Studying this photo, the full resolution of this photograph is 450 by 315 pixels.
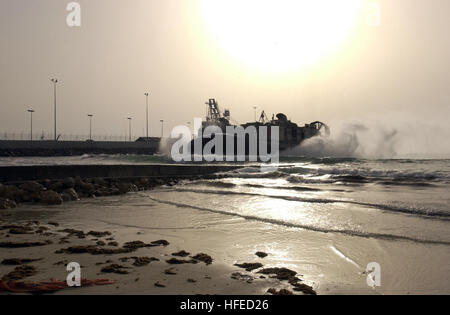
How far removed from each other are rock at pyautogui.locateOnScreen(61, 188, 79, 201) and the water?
2.81 feet

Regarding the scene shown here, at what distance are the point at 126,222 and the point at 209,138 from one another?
5792 cm

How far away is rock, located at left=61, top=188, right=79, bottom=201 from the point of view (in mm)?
14135

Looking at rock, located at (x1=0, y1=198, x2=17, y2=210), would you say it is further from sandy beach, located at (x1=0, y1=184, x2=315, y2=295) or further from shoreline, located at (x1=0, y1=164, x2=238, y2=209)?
sandy beach, located at (x1=0, y1=184, x2=315, y2=295)

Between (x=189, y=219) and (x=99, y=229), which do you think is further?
(x=189, y=219)

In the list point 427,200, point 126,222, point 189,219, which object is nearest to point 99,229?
point 126,222

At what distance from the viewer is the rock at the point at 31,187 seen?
14.3m

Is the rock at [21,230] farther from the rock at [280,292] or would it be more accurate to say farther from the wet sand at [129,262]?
the rock at [280,292]

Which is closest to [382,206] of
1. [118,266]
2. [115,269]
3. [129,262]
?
[129,262]

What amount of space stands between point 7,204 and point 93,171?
6.68 m

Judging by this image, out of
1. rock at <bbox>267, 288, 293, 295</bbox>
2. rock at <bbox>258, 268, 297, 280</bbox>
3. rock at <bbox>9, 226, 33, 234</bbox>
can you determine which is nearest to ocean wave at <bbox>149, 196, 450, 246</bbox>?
rock at <bbox>258, 268, 297, 280</bbox>

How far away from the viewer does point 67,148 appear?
2687 inches

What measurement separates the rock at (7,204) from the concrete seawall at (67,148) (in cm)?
5055

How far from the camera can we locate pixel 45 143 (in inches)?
2697
